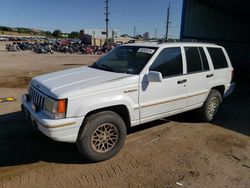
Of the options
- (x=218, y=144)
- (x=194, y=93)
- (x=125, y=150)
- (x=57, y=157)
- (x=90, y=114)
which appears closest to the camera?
(x=90, y=114)

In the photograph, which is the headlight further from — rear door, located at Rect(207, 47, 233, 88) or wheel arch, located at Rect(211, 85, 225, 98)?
wheel arch, located at Rect(211, 85, 225, 98)

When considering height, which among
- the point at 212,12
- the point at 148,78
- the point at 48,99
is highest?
the point at 212,12

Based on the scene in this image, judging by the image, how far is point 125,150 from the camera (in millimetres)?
4012

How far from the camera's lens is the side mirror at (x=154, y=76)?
3674 mm

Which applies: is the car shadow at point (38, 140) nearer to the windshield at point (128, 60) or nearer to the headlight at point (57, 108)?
the headlight at point (57, 108)

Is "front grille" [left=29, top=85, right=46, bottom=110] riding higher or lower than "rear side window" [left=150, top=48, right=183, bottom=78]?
lower

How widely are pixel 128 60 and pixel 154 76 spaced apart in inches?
28.5

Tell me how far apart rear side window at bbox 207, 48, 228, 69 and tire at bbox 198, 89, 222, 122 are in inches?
23.1

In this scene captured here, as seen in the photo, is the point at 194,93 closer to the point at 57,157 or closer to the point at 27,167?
the point at 57,157

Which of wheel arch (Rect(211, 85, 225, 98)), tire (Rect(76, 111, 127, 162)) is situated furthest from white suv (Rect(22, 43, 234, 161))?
wheel arch (Rect(211, 85, 225, 98))

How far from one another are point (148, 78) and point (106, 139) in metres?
1.16

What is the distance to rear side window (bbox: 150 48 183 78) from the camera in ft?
13.3

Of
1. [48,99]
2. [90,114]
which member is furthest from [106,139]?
[48,99]

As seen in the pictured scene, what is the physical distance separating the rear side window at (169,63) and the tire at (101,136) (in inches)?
44.2
